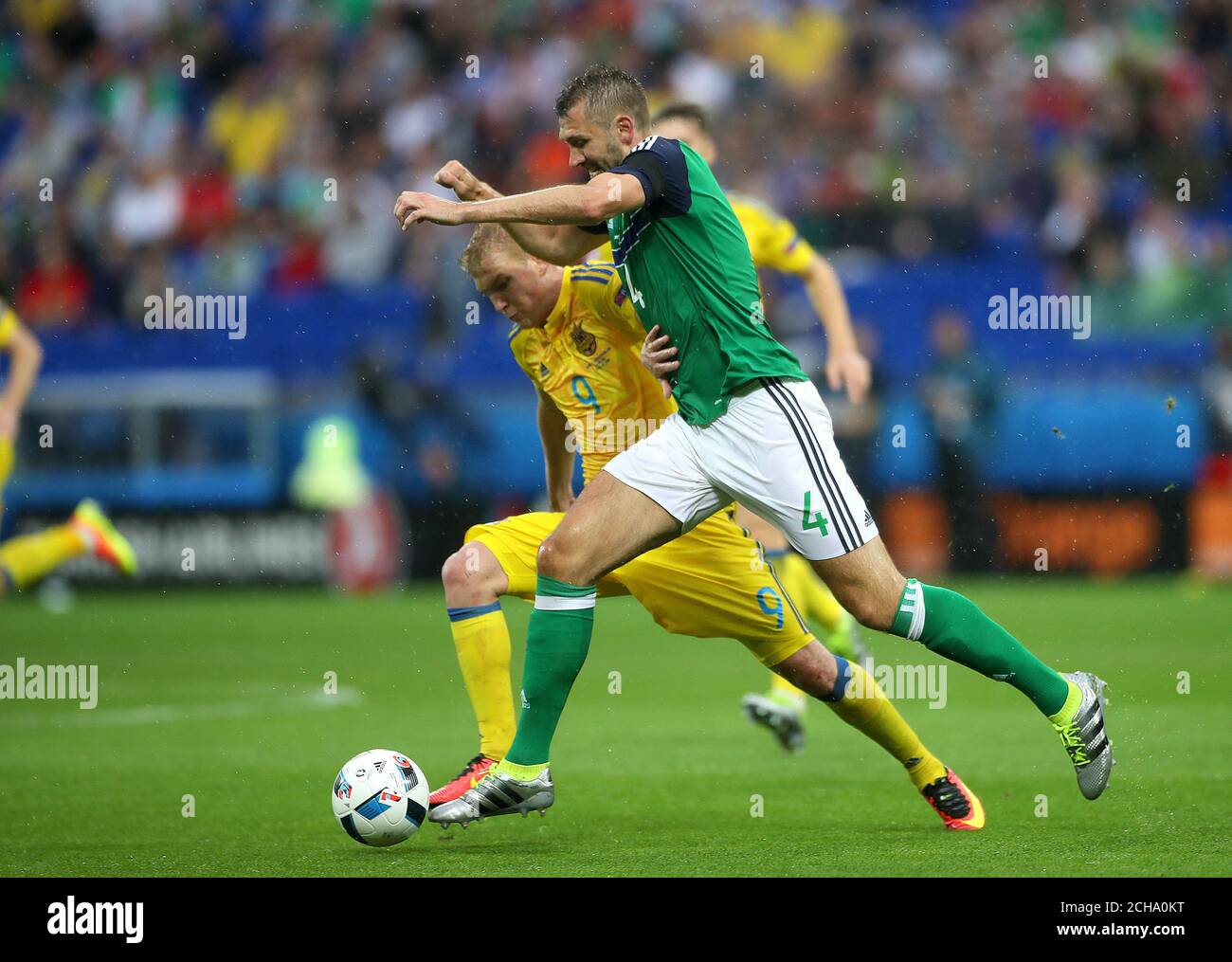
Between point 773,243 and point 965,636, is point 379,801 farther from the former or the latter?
point 773,243

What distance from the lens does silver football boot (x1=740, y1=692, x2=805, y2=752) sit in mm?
7605

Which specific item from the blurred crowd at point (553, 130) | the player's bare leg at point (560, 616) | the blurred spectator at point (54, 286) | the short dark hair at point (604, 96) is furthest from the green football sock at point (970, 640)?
the blurred spectator at point (54, 286)

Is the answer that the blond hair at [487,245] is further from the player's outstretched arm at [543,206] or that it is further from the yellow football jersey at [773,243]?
the yellow football jersey at [773,243]

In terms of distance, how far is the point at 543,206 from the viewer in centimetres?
493

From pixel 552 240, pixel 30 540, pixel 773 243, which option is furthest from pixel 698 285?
pixel 30 540

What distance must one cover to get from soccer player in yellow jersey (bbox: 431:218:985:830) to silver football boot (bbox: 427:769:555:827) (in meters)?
0.27

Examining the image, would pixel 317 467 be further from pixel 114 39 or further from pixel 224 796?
pixel 224 796

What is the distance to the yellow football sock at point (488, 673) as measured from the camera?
6.01m

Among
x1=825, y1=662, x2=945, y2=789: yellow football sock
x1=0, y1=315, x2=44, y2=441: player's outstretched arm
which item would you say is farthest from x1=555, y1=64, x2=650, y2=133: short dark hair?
x1=0, y1=315, x2=44, y2=441: player's outstretched arm

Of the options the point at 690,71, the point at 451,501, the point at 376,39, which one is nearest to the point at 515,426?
the point at 451,501

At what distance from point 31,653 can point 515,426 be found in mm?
4961

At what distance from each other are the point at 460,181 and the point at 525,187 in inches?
500

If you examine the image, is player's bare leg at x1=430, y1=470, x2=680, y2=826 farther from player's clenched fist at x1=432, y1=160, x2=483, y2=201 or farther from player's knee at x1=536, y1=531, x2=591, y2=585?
player's clenched fist at x1=432, y1=160, x2=483, y2=201
